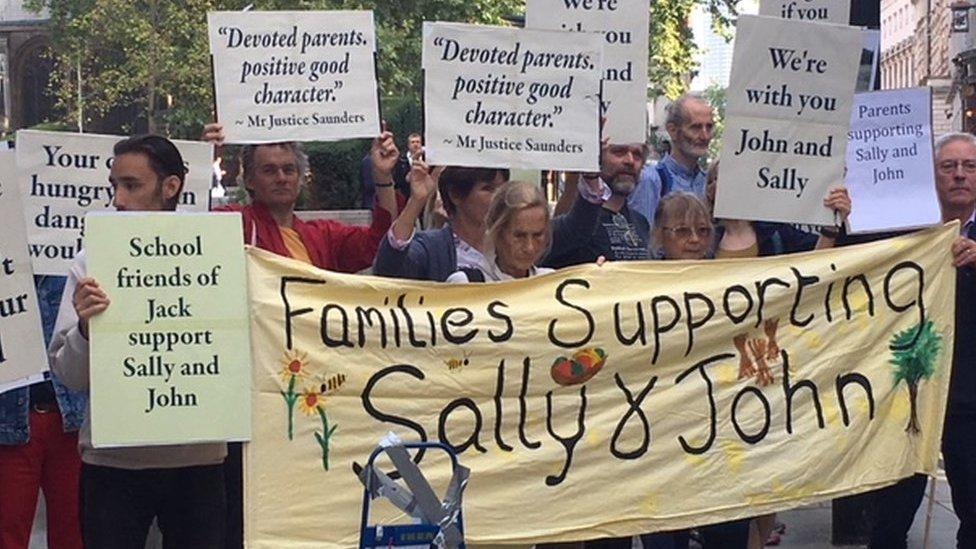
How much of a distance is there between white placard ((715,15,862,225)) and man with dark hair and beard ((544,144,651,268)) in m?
0.55

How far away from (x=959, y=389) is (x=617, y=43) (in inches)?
73.9

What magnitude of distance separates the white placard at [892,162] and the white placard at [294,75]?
1845 millimetres

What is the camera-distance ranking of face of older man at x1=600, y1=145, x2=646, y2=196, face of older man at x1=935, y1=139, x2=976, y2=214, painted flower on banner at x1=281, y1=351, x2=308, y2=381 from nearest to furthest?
painted flower on banner at x1=281, y1=351, x2=308, y2=381 → face of older man at x1=935, y1=139, x2=976, y2=214 → face of older man at x1=600, y1=145, x2=646, y2=196

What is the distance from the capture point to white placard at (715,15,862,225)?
555 cm

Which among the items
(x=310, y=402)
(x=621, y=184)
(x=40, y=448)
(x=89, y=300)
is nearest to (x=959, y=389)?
(x=621, y=184)

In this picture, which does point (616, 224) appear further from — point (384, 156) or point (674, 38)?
point (674, 38)

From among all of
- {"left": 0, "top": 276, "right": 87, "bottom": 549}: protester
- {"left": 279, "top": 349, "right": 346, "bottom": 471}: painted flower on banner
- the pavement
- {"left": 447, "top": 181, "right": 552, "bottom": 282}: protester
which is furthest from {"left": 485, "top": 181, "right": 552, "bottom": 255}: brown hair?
the pavement

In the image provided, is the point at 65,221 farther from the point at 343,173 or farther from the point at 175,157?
the point at 343,173

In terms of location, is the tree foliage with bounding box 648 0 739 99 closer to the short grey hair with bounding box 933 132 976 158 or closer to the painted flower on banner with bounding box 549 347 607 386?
the short grey hair with bounding box 933 132 976 158

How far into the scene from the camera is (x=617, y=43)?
6039 mm

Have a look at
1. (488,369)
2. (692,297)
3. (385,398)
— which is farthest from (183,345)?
(692,297)

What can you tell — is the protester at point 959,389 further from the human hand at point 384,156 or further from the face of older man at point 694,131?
the human hand at point 384,156

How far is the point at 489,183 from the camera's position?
5.50m

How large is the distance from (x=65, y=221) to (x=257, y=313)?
1234 millimetres
